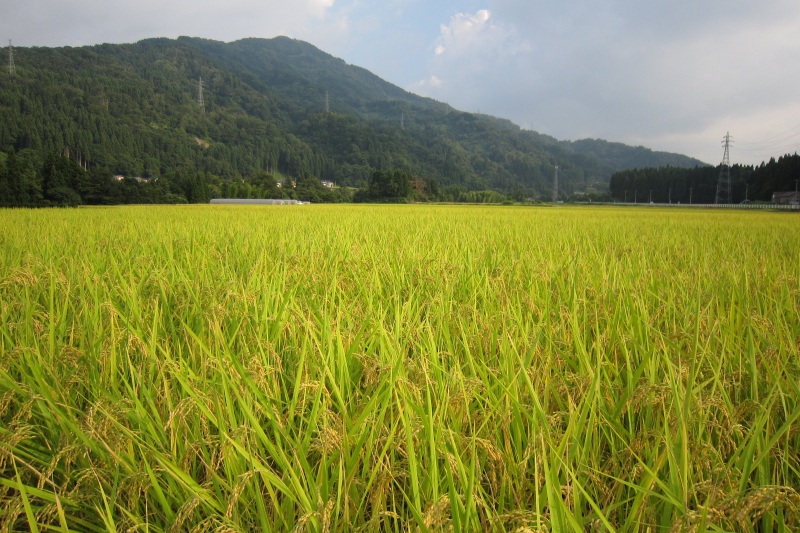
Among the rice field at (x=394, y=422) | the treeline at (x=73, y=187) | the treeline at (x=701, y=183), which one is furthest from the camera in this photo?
the treeline at (x=701, y=183)

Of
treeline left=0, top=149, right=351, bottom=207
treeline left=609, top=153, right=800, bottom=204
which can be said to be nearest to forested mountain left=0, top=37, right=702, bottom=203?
treeline left=0, top=149, right=351, bottom=207

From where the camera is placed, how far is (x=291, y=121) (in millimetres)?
157750

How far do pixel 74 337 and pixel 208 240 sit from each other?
11.2 feet

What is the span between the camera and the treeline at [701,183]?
61.8m

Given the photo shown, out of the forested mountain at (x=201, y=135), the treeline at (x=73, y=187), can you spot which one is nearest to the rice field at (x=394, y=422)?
the treeline at (x=73, y=187)

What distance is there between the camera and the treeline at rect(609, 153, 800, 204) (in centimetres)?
6175

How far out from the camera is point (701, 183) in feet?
267

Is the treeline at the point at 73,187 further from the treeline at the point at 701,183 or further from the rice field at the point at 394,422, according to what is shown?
the treeline at the point at 701,183

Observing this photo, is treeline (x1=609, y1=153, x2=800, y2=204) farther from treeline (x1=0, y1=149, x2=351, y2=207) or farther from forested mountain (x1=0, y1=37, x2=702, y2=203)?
treeline (x1=0, y1=149, x2=351, y2=207)

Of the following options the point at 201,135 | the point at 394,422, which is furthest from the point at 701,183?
the point at 201,135

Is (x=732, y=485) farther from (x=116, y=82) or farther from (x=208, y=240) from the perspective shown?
(x=116, y=82)

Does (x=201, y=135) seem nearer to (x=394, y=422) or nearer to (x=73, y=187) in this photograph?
(x=73, y=187)

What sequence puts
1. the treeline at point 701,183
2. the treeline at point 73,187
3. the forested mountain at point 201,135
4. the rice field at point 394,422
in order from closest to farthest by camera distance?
the rice field at point 394,422, the treeline at point 73,187, the treeline at point 701,183, the forested mountain at point 201,135

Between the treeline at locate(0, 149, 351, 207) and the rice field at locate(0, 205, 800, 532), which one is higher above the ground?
the treeline at locate(0, 149, 351, 207)
